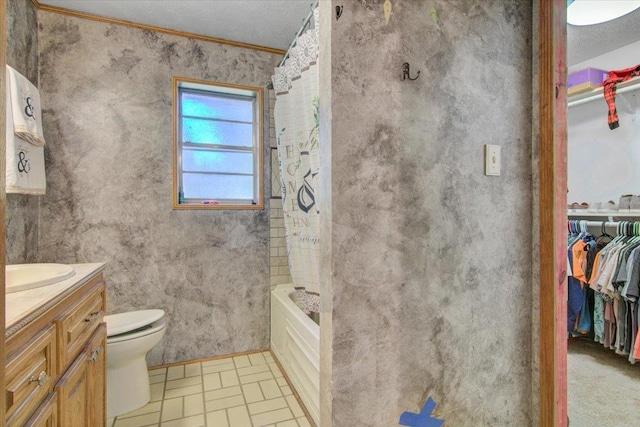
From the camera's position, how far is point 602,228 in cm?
271

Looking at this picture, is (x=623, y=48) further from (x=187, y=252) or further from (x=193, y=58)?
(x=187, y=252)

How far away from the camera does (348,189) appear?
1004 millimetres

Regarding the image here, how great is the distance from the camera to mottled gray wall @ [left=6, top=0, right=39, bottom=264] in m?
1.75

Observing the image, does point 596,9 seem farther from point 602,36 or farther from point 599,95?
point 599,95

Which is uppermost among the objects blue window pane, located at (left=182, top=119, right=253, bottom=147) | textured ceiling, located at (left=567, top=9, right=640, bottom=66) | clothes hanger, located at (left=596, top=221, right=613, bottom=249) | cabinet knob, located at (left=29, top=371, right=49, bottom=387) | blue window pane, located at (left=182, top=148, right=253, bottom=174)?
textured ceiling, located at (left=567, top=9, right=640, bottom=66)

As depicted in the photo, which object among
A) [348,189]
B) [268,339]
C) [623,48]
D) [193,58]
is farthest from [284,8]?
[623,48]

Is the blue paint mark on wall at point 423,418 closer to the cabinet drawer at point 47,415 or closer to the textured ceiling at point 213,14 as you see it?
the cabinet drawer at point 47,415

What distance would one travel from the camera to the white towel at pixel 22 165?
5.01 feet

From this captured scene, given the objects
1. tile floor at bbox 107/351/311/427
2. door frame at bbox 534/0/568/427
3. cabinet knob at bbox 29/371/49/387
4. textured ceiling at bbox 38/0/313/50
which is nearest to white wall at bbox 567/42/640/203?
door frame at bbox 534/0/568/427

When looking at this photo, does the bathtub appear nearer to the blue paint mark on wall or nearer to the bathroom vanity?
the blue paint mark on wall

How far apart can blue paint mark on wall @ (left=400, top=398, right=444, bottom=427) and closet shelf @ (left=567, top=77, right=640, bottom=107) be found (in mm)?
2901

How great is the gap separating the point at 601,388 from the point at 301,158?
2434mm

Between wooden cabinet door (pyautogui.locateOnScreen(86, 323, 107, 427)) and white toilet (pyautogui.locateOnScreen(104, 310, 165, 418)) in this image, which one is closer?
wooden cabinet door (pyautogui.locateOnScreen(86, 323, 107, 427))

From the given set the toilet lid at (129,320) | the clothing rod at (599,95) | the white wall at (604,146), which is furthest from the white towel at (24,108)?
the white wall at (604,146)
